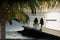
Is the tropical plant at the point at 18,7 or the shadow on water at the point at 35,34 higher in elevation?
the tropical plant at the point at 18,7

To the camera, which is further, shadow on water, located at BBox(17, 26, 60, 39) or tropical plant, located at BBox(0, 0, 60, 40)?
shadow on water, located at BBox(17, 26, 60, 39)

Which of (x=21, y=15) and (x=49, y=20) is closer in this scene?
Answer: (x=21, y=15)

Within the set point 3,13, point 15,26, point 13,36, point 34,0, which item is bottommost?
point 13,36

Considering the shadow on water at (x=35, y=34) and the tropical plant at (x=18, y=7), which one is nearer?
the tropical plant at (x=18, y=7)

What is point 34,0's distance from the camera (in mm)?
2123

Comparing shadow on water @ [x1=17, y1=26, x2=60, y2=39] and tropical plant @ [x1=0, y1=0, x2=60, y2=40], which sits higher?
tropical plant @ [x1=0, y1=0, x2=60, y2=40]

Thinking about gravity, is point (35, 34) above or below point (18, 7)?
below

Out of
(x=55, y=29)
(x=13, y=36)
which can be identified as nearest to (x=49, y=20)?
(x=55, y=29)

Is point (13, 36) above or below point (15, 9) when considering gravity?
below

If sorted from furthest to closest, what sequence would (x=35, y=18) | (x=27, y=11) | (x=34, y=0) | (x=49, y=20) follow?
(x=49, y=20), (x=35, y=18), (x=27, y=11), (x=34, y=0)

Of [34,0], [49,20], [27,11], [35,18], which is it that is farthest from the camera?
[49,20]

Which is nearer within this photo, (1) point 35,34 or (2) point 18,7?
(2) point 18,7

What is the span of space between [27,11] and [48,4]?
30 centimetres

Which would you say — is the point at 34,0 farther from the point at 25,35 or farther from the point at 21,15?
the point at 25,35
